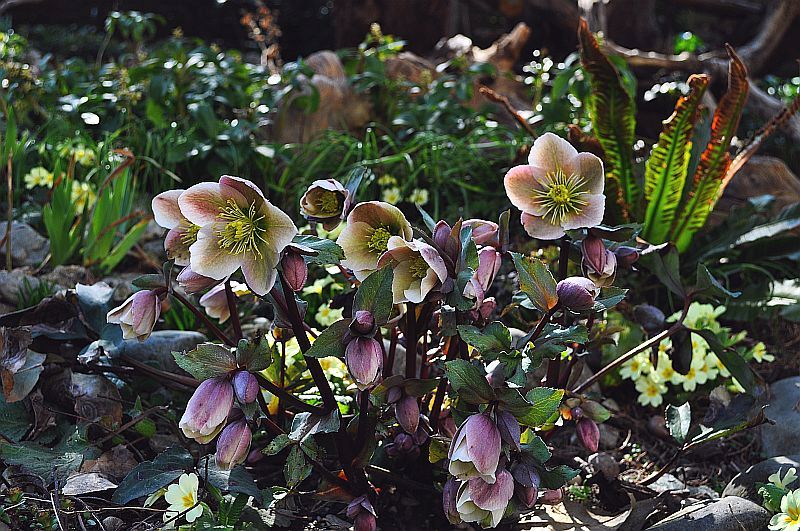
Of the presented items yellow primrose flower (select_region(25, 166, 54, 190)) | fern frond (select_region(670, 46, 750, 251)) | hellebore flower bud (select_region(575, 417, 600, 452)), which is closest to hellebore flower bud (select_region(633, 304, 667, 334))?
hellebore flower bud (select_region(575, 417, 600, 452))

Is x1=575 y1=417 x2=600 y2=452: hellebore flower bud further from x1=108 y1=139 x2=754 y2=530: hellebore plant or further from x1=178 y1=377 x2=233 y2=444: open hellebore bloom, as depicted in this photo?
x1=178 y1=377 x2=233 y2=444: open hellebore bloom

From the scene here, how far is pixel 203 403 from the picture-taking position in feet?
3.51

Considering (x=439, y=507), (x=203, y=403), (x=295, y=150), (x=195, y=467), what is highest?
(x=203, y=403)

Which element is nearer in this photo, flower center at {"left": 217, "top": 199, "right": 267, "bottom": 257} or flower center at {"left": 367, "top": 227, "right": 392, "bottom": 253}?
flower center at {"left": 217, "top": 199, "right": 267, "bottom": 257}

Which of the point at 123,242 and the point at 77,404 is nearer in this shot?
the point at 77,404

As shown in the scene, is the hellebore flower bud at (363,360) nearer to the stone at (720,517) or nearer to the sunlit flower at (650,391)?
the stone at (720,517)

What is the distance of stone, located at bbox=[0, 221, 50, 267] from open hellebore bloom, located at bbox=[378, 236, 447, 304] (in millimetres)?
1682

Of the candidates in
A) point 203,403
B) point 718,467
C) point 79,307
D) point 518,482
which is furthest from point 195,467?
point 718,467

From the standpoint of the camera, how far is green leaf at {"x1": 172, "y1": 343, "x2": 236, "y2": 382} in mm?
1085

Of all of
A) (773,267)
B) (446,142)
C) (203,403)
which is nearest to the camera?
(203,403)

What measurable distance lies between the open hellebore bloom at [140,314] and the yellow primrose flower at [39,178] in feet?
5.22

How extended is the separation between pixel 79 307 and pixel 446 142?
1.65 m

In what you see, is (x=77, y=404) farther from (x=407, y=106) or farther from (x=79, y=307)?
(x=407, y=106)

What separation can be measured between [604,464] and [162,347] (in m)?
1.00
